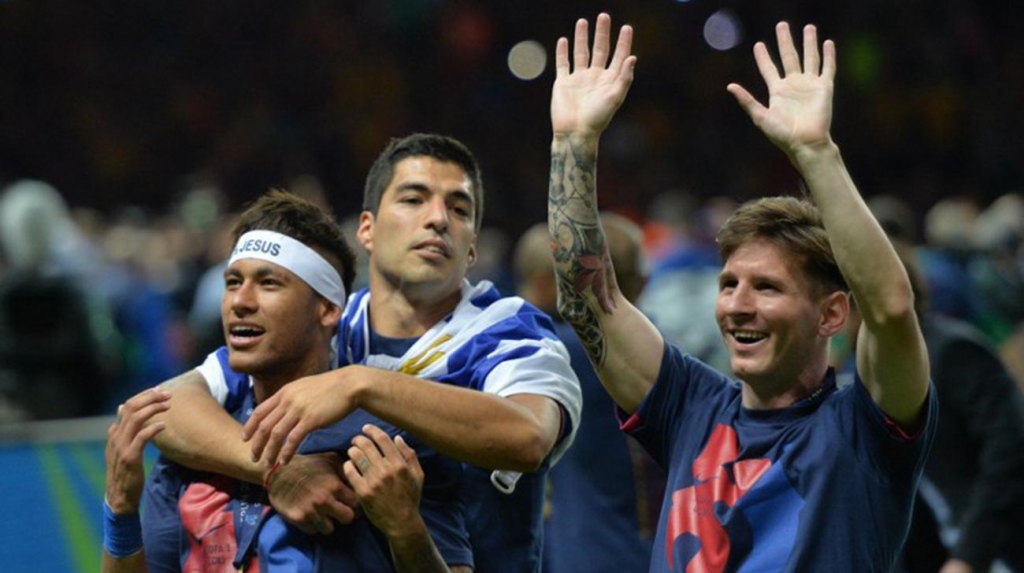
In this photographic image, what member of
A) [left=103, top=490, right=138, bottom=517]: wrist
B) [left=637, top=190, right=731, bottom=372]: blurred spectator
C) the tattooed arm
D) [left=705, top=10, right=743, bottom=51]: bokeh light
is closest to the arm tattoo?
the tattooed arm

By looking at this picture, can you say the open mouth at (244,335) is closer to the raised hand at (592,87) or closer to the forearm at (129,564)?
the forearm at (129,564)

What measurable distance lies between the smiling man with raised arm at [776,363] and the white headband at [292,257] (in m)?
0.58

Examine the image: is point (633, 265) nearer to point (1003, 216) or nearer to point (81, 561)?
point (81, 561)

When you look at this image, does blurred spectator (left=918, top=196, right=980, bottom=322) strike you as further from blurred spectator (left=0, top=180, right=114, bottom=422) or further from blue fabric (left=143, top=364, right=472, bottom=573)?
blue fabric (left=143, top=364, right=472, bottom=573)

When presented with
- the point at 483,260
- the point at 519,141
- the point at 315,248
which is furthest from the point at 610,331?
the point at 519,141

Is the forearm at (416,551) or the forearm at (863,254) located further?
the forearm at (416,551)

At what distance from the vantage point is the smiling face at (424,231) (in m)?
4.25

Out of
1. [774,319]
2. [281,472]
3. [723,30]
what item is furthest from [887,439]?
[723,30]

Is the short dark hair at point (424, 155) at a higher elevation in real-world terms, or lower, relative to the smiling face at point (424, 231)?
higher

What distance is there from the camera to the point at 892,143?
18562 millimetres

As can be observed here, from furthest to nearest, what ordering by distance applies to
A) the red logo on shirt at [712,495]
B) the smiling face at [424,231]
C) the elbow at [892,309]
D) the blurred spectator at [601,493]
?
the blurred spectator at [601,493] < the smiling face at [424,231] < the red logo on shirt at [712,495] < the elbow at [892,309]

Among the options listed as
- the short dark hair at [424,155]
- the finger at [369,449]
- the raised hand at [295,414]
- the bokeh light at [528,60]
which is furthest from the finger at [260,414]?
the bokeh light at [528,60]

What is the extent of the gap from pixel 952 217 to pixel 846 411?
33.6 feet

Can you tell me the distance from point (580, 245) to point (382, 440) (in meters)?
0.65
